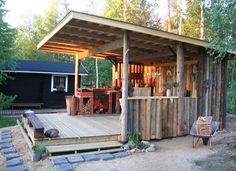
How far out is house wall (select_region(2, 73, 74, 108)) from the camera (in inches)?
592

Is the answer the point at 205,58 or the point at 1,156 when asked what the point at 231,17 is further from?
the point at 1,156

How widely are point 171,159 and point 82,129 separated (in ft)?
8.32

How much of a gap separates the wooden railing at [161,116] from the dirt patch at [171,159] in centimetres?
40

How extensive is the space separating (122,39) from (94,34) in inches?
36.0

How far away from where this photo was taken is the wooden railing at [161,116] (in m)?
6.74

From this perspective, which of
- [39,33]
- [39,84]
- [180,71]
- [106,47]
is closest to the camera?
[180,71]

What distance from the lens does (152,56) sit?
9500 mm

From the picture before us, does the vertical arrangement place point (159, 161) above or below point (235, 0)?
below

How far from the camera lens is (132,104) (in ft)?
21.9

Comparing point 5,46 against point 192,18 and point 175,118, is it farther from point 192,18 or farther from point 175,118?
point 192,18

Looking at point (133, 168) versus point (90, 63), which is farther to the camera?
point (90, 63)

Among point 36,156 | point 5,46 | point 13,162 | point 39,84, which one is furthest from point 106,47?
point 39,84

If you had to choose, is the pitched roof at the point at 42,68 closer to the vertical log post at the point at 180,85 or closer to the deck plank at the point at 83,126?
the deck plank at the point at 83,126

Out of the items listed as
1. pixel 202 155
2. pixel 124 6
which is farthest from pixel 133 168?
pixel 124 6
